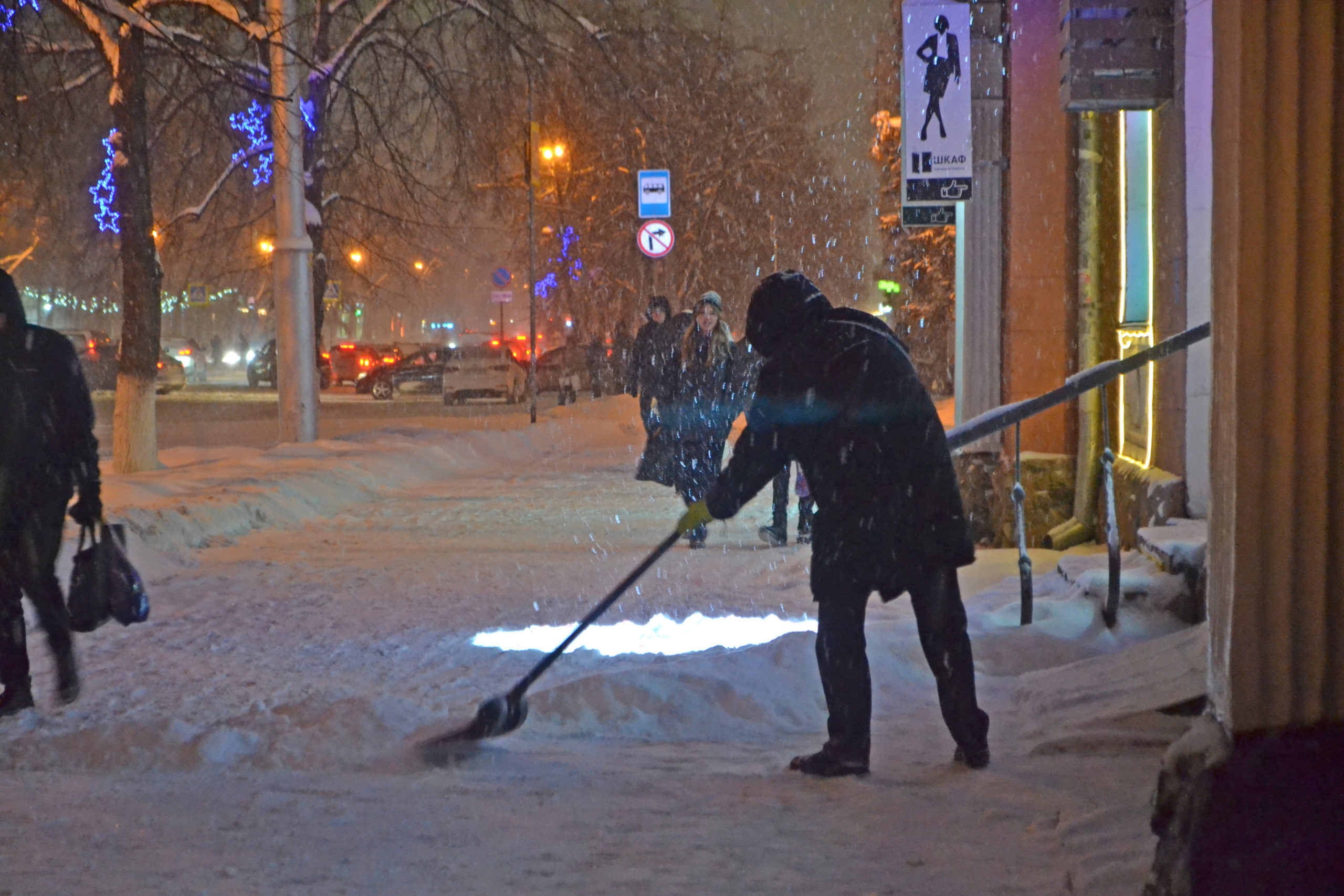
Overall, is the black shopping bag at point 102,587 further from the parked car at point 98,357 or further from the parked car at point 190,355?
the parked car at point 190,355

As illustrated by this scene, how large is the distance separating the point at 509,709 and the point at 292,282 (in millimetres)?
11521

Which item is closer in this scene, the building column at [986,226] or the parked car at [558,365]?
the building column at [986,226]

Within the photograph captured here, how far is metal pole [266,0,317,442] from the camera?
14906 millimetres

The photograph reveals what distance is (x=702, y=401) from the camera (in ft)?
33.4

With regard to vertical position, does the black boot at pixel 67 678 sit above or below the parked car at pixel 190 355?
below

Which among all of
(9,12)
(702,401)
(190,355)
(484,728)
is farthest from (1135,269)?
(190,355)

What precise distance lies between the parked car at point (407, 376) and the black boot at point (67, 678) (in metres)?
32.6

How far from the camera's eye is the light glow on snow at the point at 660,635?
6.79 m

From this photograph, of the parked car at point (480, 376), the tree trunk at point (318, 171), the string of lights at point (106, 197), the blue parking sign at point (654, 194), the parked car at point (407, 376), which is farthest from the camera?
the parked car at point (407, 376)

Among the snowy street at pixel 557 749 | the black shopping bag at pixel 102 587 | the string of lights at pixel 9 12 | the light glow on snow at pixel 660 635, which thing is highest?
the string of lights at pixel 9 12

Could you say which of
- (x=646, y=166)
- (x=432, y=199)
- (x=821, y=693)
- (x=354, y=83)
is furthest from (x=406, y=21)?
(x=646, y=166)

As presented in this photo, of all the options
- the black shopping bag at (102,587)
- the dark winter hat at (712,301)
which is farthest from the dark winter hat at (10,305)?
the dark winter hat at (712,301)

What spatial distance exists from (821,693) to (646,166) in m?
32.8

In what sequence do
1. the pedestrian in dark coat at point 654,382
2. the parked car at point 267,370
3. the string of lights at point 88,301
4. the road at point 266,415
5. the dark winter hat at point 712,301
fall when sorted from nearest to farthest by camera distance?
1. the dark winter hat at point 712,301
2. the pedestrian in dark coat at point 654,382
3. the road at point 266,415
4. the string of lights at point 88,301
5. the parked car at point 267,370
